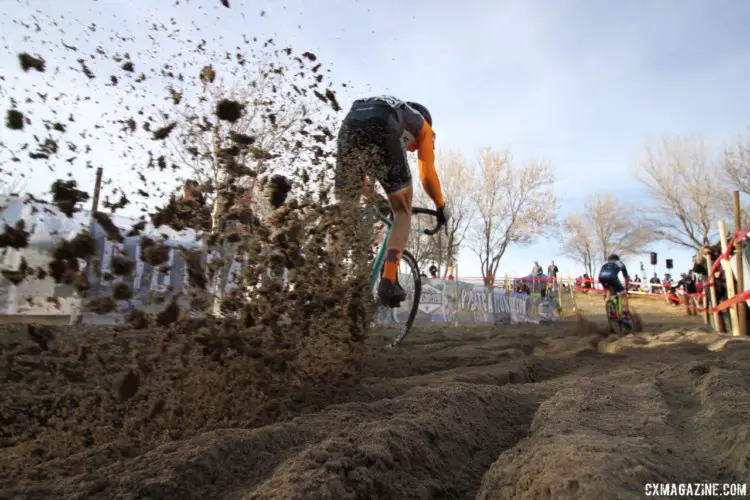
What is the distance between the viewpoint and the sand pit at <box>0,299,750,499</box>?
43.4 inches

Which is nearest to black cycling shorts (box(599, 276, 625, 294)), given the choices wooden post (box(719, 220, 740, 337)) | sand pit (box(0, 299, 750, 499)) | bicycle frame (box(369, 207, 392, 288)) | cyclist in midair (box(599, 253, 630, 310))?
cyclist in midair (box(599, 253, 630, 310))

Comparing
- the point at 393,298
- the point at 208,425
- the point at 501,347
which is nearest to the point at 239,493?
the point at 208,425

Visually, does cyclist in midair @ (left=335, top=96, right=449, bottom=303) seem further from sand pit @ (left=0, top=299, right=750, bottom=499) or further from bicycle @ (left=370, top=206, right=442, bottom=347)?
sand pit @ (left=0, top=299, right=750, bottom=499)

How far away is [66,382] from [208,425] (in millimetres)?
914

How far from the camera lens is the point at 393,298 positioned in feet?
10.1

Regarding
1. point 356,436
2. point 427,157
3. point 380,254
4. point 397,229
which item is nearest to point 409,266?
point 380,254

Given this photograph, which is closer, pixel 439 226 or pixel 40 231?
pixel 40 231

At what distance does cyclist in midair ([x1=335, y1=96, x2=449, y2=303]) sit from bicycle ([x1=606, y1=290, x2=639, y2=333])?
7252 mm

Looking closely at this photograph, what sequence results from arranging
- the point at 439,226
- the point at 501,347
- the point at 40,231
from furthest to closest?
the point at 501,347, the point at 439,226, the point at 40,231

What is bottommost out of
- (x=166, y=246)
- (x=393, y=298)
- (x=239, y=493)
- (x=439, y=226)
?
(x=239, y=493)

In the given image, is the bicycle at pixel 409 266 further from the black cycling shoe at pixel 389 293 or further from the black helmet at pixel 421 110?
the black helmet at pixel 421 110

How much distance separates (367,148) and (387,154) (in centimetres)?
13

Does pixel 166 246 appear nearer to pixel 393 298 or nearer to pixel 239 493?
pixel 239 493

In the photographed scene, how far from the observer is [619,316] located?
8938 mm
